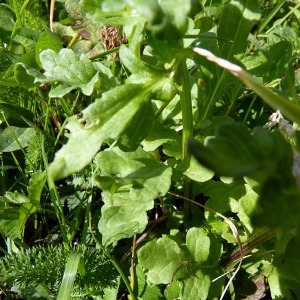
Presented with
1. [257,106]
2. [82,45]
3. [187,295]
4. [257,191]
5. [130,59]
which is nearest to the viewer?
[130,59]

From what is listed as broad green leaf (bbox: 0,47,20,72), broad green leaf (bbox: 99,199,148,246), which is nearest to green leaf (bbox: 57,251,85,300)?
broad green leaf (bbox: 99,199,148,246)

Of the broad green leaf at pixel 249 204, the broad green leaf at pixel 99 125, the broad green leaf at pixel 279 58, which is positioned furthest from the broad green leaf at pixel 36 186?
the broad green leaf at pixel 279 58

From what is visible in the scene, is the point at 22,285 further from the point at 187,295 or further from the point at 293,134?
the point at 293,134

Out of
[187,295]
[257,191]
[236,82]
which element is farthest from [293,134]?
[187,295]

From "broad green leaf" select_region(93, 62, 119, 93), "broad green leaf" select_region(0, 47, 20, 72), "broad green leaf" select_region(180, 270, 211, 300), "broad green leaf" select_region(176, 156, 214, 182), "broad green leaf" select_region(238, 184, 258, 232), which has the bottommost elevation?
"broad green leaf" select_region(180, 270, 211, 300)

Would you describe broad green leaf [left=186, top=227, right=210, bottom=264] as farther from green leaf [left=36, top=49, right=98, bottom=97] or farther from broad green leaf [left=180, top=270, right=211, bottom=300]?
green leaf [left=36, top=49, right=98, bottom=97]

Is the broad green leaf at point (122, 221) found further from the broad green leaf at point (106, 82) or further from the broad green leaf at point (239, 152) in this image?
the broad green leaf at point (239, 152)

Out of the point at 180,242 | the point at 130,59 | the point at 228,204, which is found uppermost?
the point at 130,59

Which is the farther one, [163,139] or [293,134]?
[163,139]
